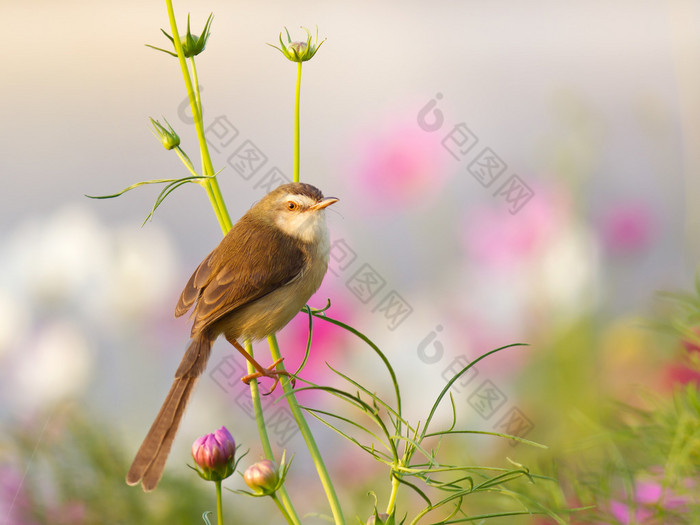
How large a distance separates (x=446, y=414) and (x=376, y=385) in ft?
1.03

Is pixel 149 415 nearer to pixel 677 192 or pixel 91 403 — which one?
pixel 91 403

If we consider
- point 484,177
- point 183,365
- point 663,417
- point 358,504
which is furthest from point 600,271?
point 183,365

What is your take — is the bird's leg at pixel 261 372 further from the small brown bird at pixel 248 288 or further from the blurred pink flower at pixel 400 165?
the blurred pink flower at pixel 400 165

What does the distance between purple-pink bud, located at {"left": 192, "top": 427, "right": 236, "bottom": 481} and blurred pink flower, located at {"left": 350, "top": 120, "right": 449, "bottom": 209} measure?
254 cm

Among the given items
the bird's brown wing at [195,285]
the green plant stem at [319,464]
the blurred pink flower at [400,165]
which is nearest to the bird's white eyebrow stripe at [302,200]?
the bird's brown wing at [195,285]

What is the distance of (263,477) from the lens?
1313 millimetres

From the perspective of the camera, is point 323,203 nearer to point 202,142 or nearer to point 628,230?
point 202,142

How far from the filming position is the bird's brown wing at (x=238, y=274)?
1859mm

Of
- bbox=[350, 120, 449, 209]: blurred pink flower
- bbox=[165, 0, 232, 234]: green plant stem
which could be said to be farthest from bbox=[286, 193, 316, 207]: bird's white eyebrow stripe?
bbox=[350, 120, 449, 209]: blurred pink flower

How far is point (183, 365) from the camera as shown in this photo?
1.80 meters

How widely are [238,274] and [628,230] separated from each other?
268 centimetres

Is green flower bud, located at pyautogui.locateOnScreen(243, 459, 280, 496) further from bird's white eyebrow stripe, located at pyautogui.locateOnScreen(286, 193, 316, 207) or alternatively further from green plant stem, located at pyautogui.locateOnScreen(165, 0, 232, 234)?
bird's white eyebrow stripe, located at pyautogui.locateOnScreen(286, 193, 316, 207)

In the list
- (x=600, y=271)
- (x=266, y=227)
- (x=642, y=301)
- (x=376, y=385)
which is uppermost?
(x=266, y=227)

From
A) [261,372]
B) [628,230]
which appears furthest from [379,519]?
[628,230]
